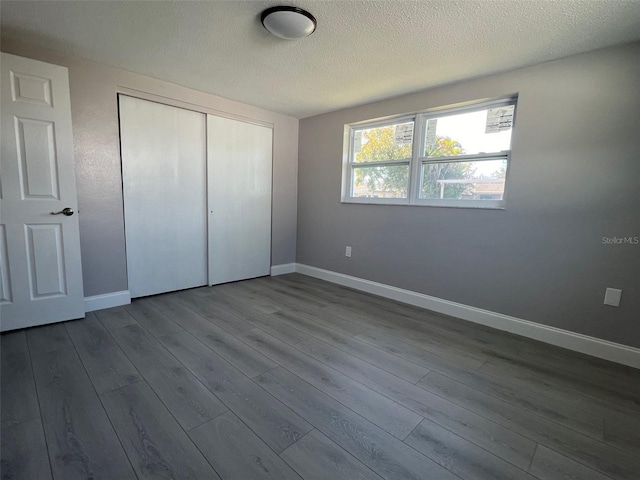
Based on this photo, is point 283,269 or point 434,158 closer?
point 434,158

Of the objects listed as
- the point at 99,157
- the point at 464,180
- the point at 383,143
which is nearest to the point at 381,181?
the point at 383,143

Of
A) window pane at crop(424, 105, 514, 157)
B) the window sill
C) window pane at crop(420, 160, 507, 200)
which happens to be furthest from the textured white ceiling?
the window sill

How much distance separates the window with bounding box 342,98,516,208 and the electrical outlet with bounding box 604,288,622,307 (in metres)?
0.97

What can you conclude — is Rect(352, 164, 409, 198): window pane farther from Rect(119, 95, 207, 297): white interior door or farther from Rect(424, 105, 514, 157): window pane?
Rect(119, 95, 207, 297): white interior door

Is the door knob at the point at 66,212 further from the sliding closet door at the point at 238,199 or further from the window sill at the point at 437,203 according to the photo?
the window sill at the point at 437,203

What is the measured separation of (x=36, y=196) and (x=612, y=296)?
14.4 ft

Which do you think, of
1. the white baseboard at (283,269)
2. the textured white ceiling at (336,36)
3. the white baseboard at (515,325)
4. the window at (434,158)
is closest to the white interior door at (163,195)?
the textured white ceiling at (336,36)

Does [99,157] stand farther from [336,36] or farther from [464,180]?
[464,180]

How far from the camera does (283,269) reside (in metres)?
4.32

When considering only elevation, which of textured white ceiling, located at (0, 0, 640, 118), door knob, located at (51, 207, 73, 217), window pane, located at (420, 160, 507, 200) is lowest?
door knob, located at (51, 207, 73, 217)

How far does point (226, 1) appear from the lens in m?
1.71

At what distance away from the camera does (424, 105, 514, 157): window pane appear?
258 cm

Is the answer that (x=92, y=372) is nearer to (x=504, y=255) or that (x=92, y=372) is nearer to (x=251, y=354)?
(x=251, y=354)

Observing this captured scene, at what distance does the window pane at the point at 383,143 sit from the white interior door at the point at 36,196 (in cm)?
286
